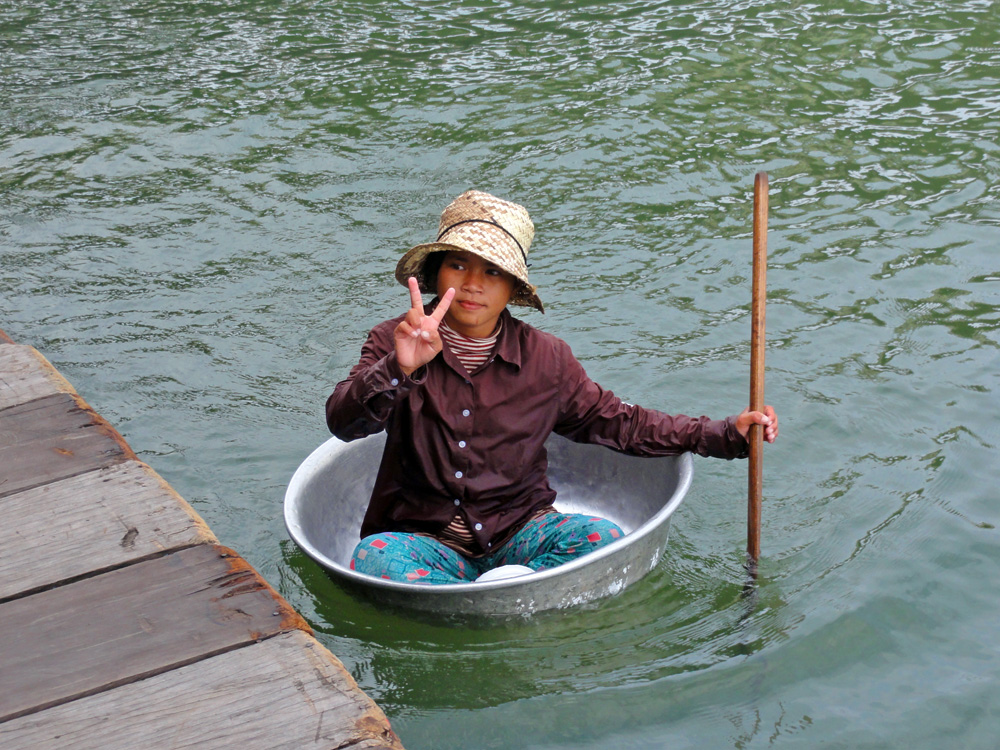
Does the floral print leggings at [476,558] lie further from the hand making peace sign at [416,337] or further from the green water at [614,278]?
the hand making peace sign at [416,337]

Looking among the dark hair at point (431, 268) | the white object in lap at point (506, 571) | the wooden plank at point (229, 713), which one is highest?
the dark hair at point (431, 268)

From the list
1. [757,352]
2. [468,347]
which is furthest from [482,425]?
[757,352]

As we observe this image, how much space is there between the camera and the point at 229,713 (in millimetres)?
1868

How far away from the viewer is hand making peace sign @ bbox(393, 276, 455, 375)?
256 centimetres

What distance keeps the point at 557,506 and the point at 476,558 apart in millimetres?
719

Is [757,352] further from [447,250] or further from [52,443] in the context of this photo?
[52,443]

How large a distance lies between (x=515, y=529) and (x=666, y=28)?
20.6ft

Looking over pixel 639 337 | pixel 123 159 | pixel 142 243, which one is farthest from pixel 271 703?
pixel 123 159

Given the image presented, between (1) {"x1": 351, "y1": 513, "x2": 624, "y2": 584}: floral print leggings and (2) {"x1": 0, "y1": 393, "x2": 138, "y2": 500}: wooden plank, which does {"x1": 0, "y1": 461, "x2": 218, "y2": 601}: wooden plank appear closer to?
(2) {"x1": 0, "y1": 393, "x2": 138, "y2": 500}: wooden plank

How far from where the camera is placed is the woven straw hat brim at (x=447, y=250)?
2.76 meters

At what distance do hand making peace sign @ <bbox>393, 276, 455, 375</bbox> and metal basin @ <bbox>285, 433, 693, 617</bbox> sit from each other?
1.72 feet

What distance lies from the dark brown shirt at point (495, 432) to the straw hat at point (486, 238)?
6.2 inches

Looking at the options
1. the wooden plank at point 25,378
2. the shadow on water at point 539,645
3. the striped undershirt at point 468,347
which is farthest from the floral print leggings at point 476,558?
the wooden plank at point 25,378

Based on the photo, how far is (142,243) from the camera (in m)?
5.52
